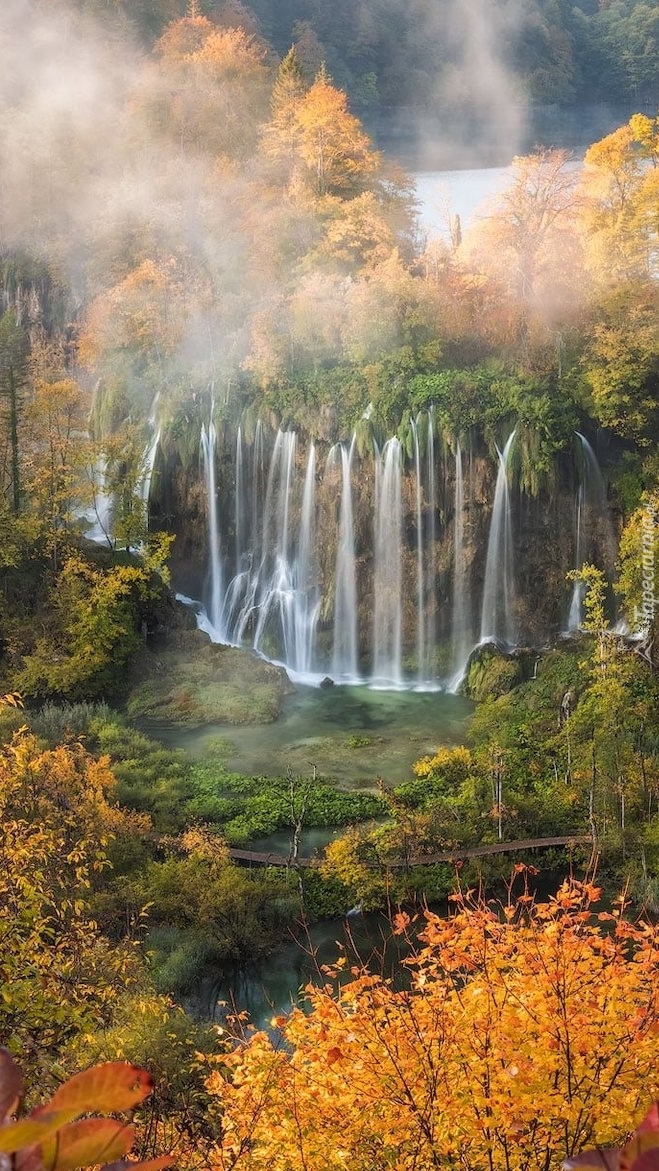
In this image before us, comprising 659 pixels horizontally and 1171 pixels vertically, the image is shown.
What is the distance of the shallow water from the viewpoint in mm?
19953

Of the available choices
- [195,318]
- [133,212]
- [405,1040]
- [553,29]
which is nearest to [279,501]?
[195,318]

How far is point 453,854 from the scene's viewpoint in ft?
51.5

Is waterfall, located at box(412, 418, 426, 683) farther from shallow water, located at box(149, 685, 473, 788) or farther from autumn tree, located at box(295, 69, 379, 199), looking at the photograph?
autumn tree, located at box(295, 69, 379, 199)

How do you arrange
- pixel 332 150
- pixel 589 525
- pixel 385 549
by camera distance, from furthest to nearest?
pixel 332 150
pixel 385 549
pixel 589 525

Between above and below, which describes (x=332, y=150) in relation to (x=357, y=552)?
above

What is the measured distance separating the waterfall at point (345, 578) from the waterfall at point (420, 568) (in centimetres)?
172

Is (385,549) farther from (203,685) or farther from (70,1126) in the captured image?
(70,1126)

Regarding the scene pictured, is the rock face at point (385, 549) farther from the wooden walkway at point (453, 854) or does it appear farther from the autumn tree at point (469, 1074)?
the autumn tree at point (469, 1074)

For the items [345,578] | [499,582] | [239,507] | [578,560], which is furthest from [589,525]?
[239,507]

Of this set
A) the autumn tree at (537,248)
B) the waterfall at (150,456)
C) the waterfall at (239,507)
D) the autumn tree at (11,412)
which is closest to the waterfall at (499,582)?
the autumn tree at (537,248)

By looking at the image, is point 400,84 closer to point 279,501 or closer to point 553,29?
point 553,29

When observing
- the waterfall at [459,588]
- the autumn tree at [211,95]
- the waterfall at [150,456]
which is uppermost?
the autumn tree at [211,95]

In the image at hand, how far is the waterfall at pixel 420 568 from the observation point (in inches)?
1027

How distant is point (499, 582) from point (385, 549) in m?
3.15
